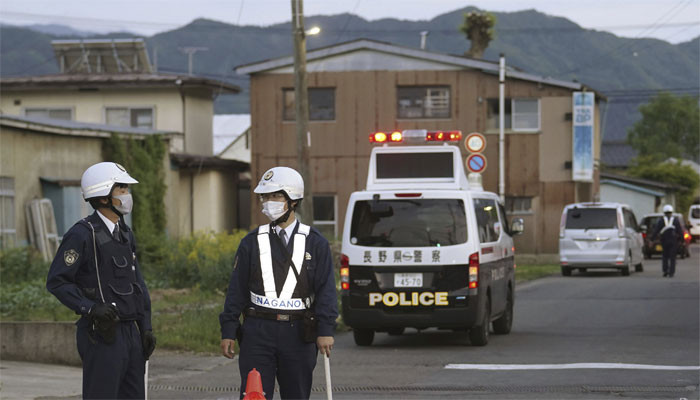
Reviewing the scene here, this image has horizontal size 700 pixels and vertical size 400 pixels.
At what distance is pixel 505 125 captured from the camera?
39.8m

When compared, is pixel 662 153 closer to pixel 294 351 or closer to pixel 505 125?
pixel 505 125

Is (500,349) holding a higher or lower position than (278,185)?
lower

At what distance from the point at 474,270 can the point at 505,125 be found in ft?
85.2

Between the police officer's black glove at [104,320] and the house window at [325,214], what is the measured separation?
32451 mm

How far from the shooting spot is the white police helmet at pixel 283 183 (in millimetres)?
7160

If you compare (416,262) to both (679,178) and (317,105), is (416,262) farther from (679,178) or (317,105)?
(679,178)

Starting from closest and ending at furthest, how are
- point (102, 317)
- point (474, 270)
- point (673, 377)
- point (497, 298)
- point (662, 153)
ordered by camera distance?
point (102, 317), point (673, 377), point (474, 270), point (497, 298), point (662, 153)

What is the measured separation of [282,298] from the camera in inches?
279

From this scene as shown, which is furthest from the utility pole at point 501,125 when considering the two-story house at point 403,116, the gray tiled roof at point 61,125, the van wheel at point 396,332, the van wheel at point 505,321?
the van wheel at point 396,332

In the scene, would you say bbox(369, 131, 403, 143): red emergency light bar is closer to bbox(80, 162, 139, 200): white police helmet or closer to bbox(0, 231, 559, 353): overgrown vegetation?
bbox(0, 231, 559, 353): overgrown vegetation

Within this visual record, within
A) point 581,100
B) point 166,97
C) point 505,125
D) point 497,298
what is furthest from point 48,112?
point 497,298

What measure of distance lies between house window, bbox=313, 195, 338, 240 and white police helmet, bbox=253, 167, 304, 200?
31.9 m

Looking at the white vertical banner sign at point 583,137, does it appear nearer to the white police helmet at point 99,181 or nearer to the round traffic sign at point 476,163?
the round traffic sign at point 476,163

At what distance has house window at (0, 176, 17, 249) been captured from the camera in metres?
23.9
